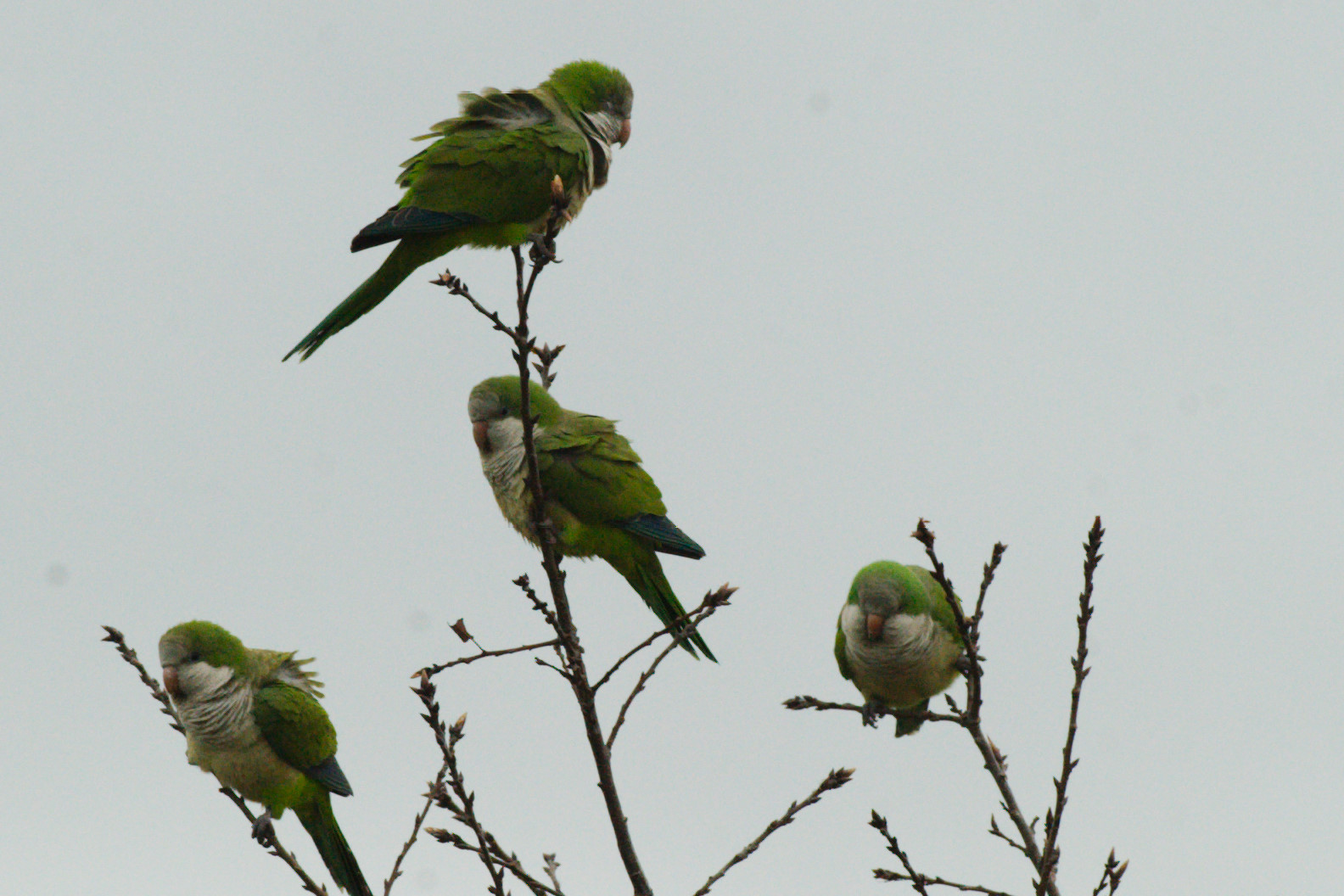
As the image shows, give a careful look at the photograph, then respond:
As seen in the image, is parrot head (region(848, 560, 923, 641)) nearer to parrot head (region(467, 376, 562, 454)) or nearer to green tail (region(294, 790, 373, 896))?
parrot head (region(467, 376, 562, 454))

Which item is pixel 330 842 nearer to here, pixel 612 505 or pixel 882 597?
pixel 612 505

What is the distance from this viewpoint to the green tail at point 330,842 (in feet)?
17.7

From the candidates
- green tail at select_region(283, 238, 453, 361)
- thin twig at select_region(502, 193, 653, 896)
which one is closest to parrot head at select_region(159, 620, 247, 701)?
green tail at select_region(283, 238, 453, 361)

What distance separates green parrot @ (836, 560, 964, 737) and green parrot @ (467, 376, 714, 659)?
2.46 feet

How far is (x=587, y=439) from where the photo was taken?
5293 millimetres

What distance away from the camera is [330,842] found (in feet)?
18.3

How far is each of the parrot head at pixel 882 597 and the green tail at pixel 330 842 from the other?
102 inches

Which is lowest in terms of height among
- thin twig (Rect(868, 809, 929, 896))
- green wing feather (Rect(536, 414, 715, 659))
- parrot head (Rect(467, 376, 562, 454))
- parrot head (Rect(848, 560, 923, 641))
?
thin twig (Rect(868, 809, 929, 896))

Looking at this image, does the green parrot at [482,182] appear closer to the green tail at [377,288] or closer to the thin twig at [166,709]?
the green tail at [377,288]

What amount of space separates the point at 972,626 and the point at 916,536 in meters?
0.42

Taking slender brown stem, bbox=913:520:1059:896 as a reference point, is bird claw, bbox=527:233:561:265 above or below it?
above

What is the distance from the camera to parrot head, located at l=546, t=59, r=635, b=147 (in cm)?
612

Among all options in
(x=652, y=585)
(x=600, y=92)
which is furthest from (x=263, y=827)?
(x=600, y=92)

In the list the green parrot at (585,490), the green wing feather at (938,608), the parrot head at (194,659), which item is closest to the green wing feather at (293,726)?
the parrot head at (194,659)
